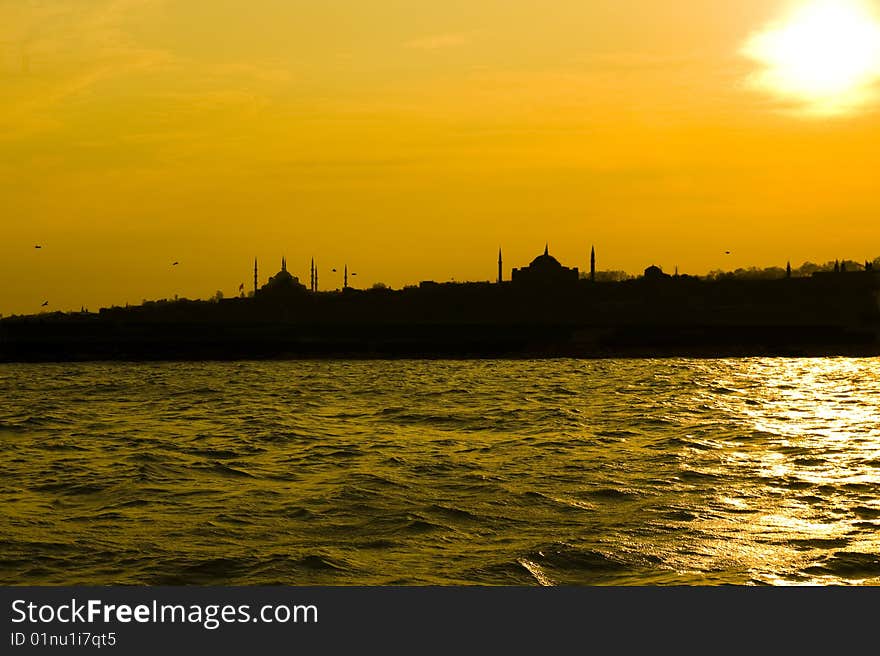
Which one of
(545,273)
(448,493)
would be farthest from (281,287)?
(448,493)

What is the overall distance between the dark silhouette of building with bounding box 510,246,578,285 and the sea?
121501 millimetres

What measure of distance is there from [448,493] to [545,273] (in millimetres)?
148667

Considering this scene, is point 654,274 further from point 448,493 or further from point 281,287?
point 448,493

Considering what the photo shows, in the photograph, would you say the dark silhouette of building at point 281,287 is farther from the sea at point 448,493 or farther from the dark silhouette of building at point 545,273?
the sea at point 448,493

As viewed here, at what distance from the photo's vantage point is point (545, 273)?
168m

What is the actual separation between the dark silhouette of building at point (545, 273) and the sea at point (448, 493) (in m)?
122

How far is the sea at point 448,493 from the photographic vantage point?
14.3 meters

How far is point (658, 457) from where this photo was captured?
969 inches

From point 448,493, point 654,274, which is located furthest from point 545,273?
point 448,493

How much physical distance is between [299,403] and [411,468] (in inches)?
902

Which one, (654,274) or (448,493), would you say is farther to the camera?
(654,274)

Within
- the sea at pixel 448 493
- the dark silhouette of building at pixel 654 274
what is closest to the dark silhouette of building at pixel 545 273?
the dark silhouette of building at pixel 654 274

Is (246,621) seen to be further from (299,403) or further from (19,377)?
(19,377)

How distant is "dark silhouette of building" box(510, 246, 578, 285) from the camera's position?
16562 centimetres
